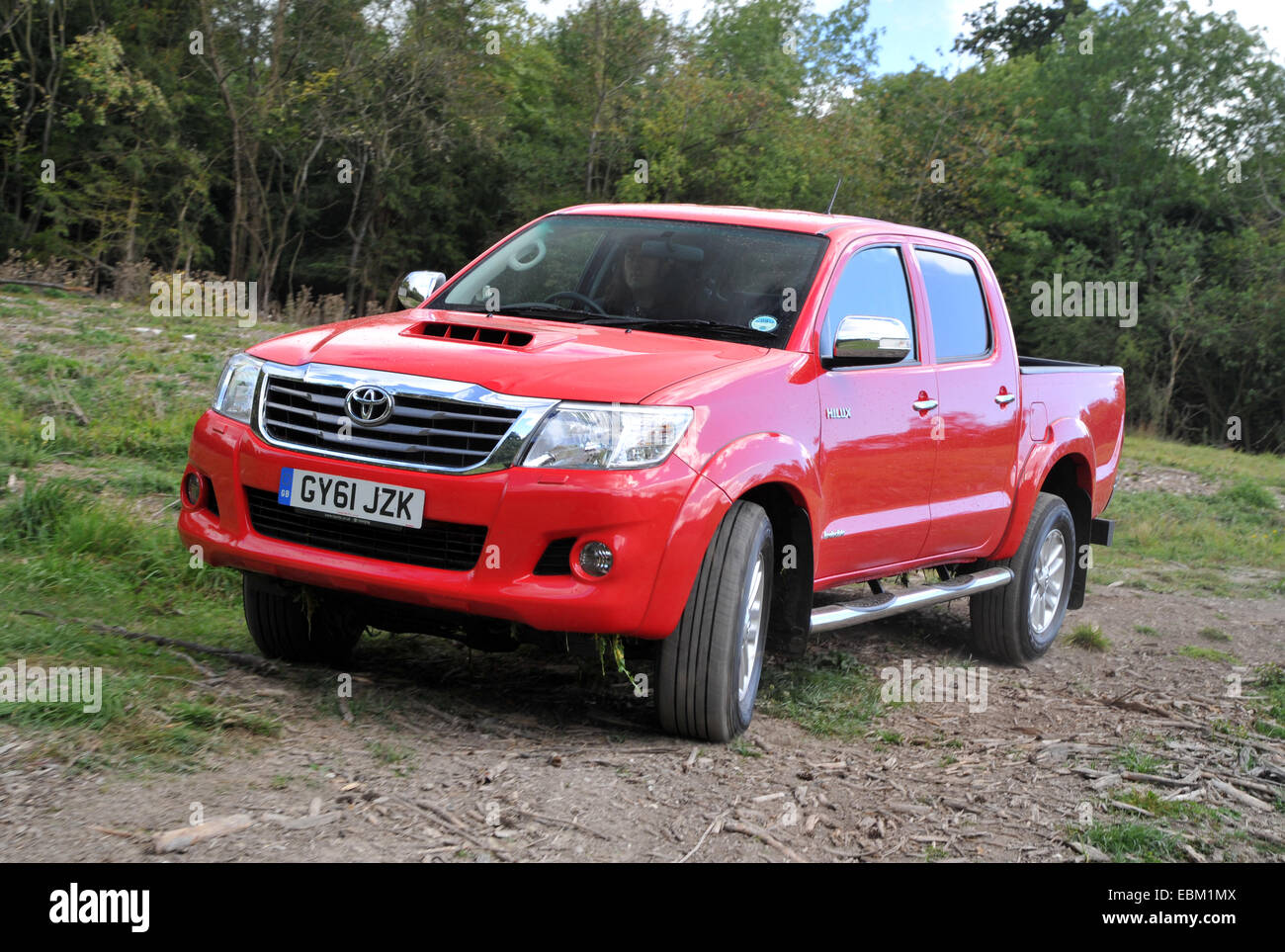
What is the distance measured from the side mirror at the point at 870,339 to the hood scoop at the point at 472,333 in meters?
1.19

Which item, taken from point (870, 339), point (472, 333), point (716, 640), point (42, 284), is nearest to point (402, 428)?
point (472, 333)

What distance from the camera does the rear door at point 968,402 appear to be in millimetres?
6023

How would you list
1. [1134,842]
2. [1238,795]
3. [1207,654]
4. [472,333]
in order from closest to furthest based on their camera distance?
[1134,842]
[1238,795]
[472,333]
[1207,654]

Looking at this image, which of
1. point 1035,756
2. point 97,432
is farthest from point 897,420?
point 97,432

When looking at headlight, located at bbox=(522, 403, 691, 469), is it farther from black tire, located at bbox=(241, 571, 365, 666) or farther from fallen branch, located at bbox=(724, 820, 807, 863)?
black tire, located at bbox=(241, 571, 365, 666)

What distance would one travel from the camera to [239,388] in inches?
188

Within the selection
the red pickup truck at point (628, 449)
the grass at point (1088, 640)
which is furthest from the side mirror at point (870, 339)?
the grass at point (1088, 640)

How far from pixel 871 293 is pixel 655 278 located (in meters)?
0.92

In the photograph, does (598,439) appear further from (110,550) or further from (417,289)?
(110,550)

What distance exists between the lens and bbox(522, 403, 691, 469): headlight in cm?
421

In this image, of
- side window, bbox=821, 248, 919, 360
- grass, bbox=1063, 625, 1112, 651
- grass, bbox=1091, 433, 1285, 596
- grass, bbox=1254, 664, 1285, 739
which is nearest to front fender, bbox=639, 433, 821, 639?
side window, bbox=821, 248, 919, 360

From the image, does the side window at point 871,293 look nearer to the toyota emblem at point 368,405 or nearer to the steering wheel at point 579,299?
the steering wheel at point 579,299

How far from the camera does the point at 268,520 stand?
4.64m

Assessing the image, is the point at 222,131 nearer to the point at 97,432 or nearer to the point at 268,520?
the point at 97,432
